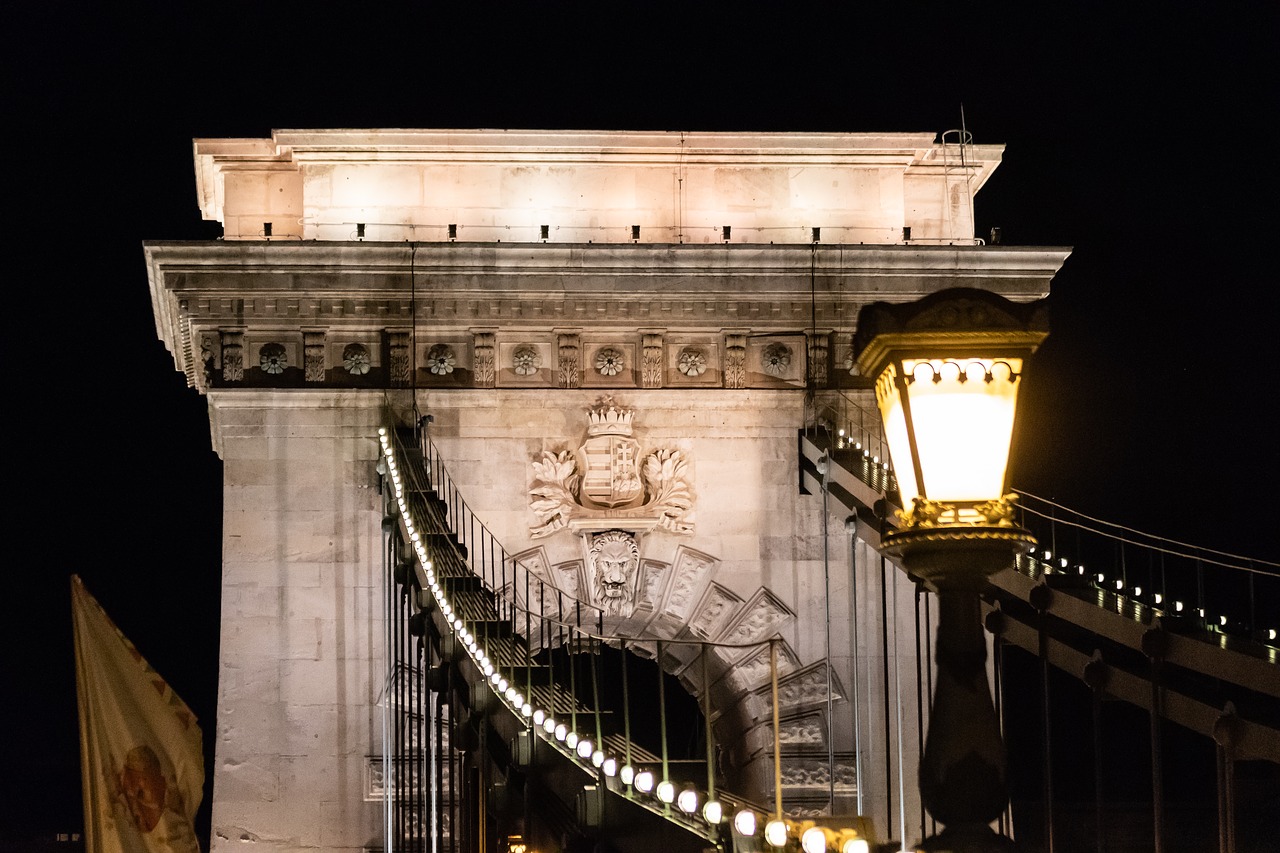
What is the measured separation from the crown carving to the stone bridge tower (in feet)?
0.12

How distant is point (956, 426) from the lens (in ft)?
25.1

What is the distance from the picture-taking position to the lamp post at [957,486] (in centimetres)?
743

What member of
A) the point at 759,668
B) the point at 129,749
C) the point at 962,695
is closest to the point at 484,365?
the point at 759,668

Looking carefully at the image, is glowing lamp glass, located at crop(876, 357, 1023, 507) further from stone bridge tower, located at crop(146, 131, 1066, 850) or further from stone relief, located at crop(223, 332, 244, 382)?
stone relief, located at crop(223, 332, 244, 382)

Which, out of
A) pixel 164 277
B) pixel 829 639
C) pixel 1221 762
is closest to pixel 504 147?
pixel 164 277

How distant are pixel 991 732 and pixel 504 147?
68.3 feet

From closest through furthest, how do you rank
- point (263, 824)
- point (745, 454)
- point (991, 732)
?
point (991, 732) → point (263, 824) → point (745, 454)

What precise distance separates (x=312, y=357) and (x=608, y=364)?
3610 mm

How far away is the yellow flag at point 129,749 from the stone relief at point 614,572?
5.09 m

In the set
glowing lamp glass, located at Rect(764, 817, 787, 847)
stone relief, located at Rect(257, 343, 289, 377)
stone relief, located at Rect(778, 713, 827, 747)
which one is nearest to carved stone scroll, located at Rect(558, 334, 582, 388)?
stone relief, located at Rect(257, 343, 289, 377)

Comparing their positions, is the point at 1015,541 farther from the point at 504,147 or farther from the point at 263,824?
the point at 504,147

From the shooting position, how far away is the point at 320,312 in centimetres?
2650

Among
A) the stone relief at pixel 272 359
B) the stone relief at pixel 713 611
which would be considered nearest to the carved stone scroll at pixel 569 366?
the stone relief at pixel 713 611

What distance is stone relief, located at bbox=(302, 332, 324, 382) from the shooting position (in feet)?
86.7
